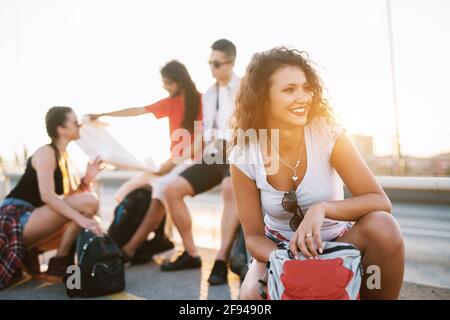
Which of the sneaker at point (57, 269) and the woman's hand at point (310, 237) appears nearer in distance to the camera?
the woman's hand at point (310, 237)

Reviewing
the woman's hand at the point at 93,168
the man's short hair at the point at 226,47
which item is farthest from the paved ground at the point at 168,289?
→ the man's short hair at the point at 226,47

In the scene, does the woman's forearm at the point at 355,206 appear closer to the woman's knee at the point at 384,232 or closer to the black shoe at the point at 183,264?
the woman's knee at the point at 384,232

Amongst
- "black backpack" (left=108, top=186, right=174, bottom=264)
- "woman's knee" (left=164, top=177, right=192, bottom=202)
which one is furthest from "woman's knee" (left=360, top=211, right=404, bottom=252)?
"black backpack" (left=108, top=186, right=174, bottom=264)

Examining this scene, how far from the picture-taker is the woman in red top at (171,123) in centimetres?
413

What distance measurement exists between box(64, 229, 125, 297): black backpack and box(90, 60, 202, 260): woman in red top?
72cm

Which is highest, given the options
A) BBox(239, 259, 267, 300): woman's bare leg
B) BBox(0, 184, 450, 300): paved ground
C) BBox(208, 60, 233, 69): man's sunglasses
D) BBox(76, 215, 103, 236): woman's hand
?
BBox(208, 60, 233, 69): man's sunglasses

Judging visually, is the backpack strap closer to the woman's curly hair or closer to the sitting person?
the woman's curly hair

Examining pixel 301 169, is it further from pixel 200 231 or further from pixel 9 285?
pixel 200 231

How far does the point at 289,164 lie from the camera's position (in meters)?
2.24

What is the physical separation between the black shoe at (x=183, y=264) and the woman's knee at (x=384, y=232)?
2.40 metres

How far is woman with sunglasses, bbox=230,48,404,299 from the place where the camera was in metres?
1.98

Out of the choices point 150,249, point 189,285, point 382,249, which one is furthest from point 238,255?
point 382,249

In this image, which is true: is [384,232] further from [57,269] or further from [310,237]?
[57,269]
